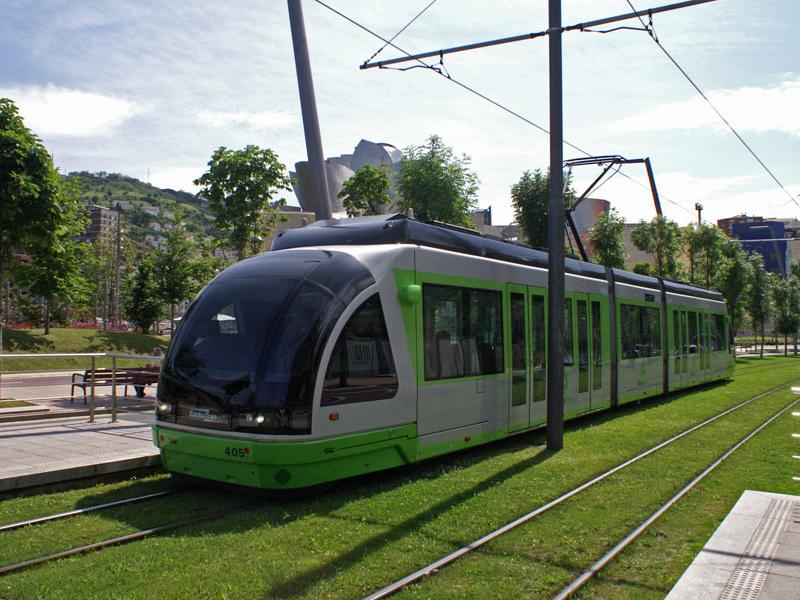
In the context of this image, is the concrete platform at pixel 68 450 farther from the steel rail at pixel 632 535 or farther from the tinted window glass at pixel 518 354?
the steel rail at pixel 632 535

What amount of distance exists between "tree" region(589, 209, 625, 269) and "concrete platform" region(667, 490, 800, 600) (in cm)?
3346

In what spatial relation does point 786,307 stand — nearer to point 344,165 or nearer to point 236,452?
point 344,165

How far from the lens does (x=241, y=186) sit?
21.2 metres

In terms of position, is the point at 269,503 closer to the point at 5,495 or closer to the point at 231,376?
the point at 231,376

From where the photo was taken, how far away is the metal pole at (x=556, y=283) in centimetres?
1127

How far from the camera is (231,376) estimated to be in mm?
7664

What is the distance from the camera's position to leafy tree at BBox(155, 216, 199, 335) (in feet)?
143

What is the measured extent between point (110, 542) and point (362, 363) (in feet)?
9.94

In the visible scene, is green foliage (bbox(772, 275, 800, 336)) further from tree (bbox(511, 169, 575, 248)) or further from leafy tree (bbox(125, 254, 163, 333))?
leafy tree (bbox(125, 254, 163, 333))

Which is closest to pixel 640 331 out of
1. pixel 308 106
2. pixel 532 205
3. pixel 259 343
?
pixel 308 106

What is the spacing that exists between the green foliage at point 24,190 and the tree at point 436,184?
657 inches

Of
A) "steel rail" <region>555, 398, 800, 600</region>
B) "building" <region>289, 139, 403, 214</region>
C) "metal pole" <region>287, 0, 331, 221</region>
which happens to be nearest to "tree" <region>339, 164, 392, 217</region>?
"metal pole" <region>287, 0, 331, 221</region>

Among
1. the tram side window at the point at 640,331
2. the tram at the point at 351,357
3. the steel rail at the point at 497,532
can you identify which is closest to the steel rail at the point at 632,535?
the steel rail at the point at 497,532

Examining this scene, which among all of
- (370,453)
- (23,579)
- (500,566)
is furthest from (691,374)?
(23,579)
